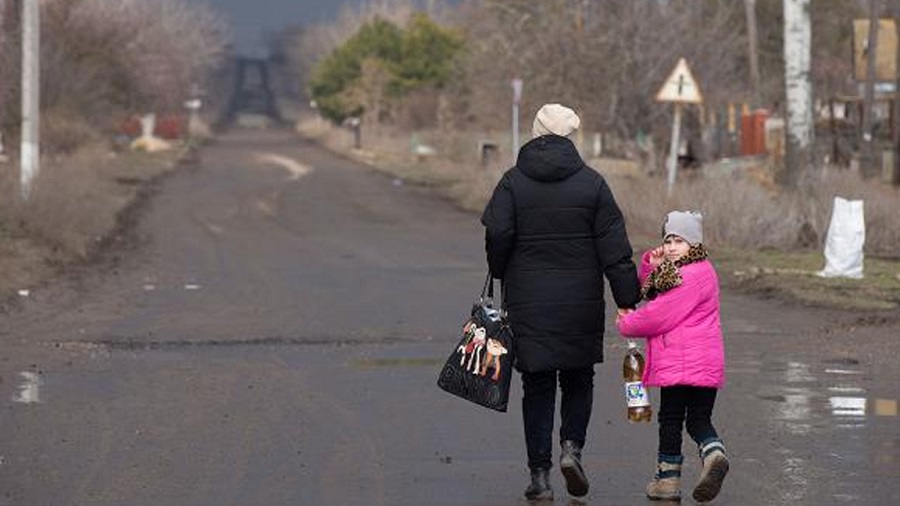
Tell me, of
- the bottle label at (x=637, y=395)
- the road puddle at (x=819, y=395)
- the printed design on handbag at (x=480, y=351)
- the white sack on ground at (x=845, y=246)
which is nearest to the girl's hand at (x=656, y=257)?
the bottle label at (x=637, y=395)

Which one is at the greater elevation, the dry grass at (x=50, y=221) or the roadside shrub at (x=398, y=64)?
the roadside shrub at (x=398, y=64)

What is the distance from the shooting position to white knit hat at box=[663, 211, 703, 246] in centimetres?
848

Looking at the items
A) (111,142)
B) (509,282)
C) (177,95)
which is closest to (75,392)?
(509,282)

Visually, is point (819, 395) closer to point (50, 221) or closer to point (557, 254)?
point (557, 254)

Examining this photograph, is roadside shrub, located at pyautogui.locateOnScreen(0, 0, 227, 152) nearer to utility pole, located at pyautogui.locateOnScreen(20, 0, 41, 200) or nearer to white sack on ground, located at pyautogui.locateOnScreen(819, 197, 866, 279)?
utility pole, located at pyautogui.locateOnScreen(20, 0, 41, 200)

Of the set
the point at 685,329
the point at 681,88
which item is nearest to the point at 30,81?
the point at 681,88

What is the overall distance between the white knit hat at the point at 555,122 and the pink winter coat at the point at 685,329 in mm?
811

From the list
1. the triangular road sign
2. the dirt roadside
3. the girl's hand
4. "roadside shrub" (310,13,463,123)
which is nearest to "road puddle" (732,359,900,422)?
the girl's hand

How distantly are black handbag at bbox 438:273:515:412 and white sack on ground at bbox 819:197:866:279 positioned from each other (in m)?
11.4

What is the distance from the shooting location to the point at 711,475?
8.34m

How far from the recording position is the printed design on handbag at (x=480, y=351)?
8555 millimetres

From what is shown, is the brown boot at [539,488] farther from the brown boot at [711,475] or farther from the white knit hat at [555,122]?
the white knit hat at [555,122]

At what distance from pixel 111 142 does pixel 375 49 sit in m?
26.0

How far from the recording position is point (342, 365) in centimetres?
1366
